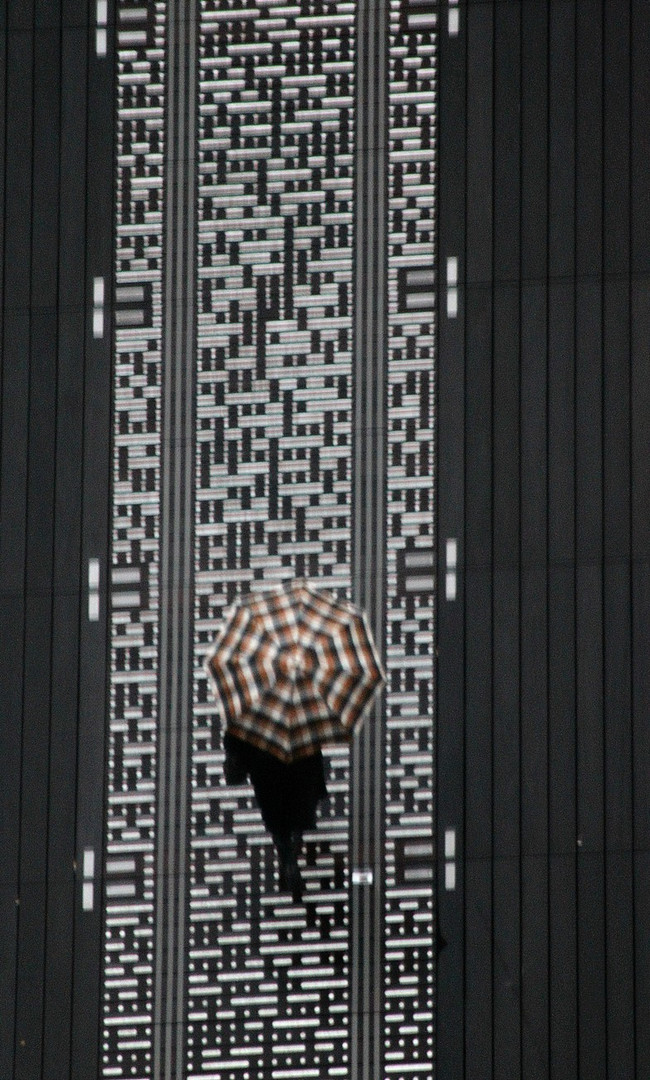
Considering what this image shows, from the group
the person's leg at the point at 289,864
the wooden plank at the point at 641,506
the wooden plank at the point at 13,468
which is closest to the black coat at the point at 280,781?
the person's leg at the point at 289,864

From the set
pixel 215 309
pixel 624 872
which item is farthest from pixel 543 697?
pixel 215 309

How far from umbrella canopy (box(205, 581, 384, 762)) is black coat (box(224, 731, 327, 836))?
36 centimetres

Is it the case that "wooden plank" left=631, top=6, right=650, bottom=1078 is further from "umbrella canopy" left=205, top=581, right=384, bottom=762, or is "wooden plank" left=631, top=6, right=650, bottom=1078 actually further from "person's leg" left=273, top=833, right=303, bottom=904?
"person's leg" left=273, top=833, right=303, bottom=904

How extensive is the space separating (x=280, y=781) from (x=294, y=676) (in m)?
0.79

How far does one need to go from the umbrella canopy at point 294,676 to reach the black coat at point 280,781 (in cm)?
36

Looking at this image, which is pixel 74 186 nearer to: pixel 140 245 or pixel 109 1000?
pixel 140 245

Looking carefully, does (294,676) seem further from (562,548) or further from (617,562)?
(617,562)

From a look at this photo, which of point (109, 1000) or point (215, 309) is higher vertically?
point (215, 309)

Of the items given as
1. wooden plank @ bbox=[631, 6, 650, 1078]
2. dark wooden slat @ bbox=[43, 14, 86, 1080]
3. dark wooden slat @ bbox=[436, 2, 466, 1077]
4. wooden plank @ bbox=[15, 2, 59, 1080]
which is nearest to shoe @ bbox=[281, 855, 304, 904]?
dark wooden slat @ bbox=[436, 2, 466, 1077]

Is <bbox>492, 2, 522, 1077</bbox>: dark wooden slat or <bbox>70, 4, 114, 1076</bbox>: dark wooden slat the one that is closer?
<bbox>492, 2, 522, 1077</bbox>: dark wooden slat

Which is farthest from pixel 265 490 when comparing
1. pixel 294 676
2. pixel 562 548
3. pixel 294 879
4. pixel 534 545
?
pixel 294 879

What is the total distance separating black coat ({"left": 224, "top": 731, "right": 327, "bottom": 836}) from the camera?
7590 mm

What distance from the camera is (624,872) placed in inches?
299

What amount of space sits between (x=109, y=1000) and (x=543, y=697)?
9.13 feet
